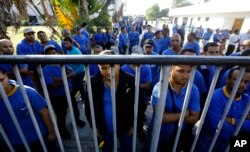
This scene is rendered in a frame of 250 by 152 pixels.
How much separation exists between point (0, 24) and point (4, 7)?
1.22 feet

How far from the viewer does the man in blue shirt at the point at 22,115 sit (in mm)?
1921

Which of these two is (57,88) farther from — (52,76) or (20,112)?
(20,112)

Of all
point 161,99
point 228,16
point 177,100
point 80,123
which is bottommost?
point 80,123

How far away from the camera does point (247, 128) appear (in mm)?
1854

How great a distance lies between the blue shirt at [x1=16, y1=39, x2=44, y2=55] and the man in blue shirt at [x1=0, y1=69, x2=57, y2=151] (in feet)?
10.4

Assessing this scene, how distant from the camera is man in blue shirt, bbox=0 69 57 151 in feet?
6.30

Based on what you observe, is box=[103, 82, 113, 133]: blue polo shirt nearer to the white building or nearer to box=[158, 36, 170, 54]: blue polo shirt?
box=[158, 36, 170, 54]: blue polo shirt

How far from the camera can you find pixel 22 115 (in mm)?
1986

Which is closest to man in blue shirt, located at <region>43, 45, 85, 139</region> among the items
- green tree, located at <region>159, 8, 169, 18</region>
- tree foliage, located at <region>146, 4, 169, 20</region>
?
tree foliage, located at <region>146, 4, 169, 20</region>

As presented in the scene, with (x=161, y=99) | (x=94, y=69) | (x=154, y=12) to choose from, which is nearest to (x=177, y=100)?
(x=161, y=99)

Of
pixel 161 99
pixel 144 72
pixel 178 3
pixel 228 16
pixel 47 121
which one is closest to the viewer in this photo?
pixel 161 99

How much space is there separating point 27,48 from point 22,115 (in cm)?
336

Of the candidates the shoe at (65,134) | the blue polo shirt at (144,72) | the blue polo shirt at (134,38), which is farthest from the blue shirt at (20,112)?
the blue polo shirt at (134,38)

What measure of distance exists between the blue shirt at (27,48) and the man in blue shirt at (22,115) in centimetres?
317
